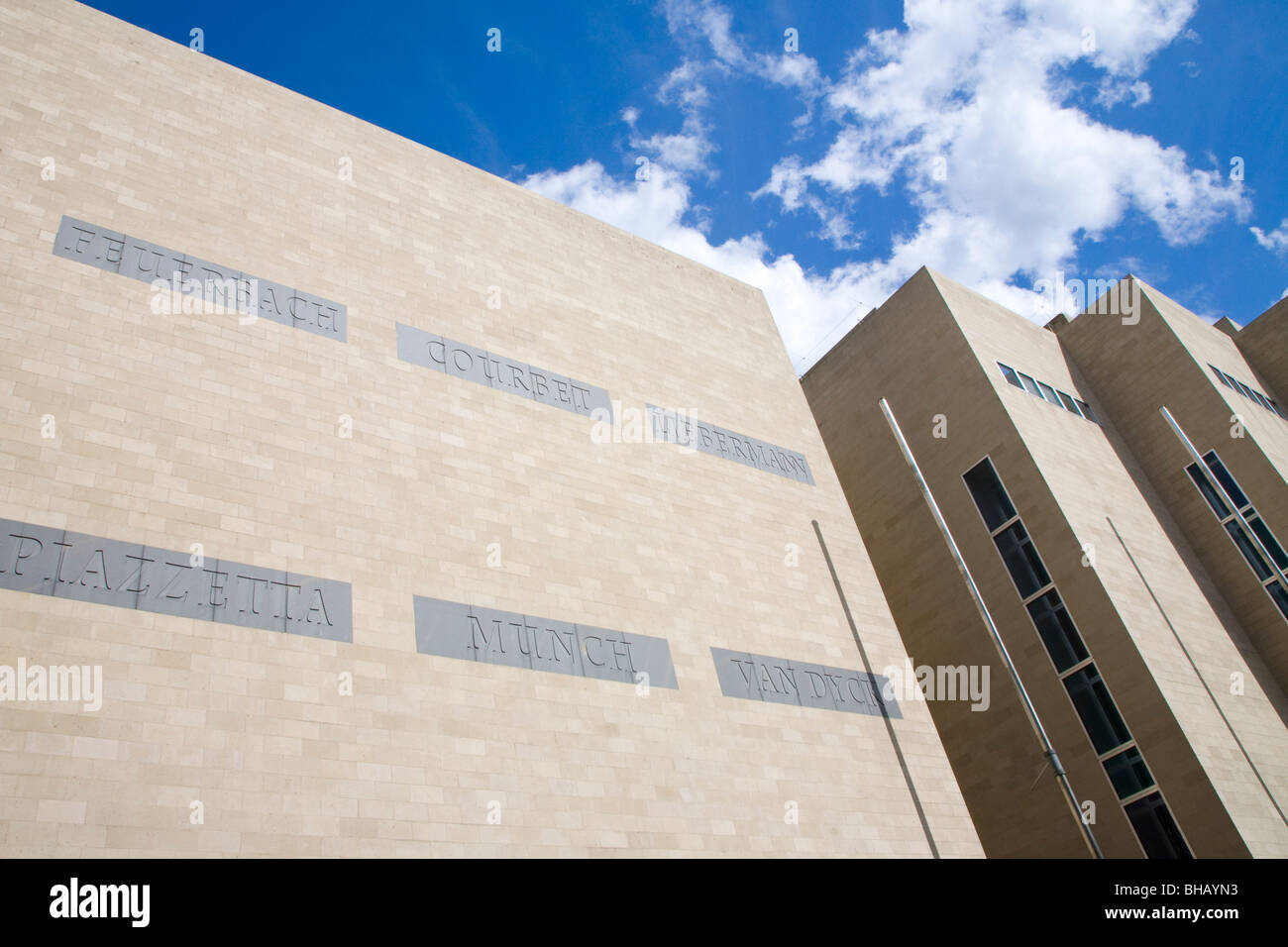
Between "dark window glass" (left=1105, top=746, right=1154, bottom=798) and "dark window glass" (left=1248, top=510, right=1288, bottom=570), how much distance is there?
828 centimetres

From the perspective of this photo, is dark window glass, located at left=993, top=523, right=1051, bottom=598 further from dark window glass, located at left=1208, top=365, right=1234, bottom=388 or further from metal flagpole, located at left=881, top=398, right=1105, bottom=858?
dark window glass, located at left=1208, top=365, right=1234, bottom=388

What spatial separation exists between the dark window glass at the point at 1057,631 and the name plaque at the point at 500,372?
1178 centimetres

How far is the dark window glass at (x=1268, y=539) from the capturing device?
23703 mm

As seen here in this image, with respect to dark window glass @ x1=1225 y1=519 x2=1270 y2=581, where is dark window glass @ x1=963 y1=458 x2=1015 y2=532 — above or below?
above

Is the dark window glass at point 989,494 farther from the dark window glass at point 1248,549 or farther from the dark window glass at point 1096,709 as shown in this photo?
the dark window glass at point 1248,549

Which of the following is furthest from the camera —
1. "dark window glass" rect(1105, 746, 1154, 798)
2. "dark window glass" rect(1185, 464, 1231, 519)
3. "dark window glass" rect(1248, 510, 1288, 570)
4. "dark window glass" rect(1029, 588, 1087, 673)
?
"dark window glass" rect(1185, 464, 1231, 519)

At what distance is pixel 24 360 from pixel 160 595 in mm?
3529

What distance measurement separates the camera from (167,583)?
426 inches

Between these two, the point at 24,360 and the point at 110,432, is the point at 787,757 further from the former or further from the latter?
the point at 24,360

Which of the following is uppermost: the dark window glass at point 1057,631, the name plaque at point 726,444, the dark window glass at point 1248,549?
the name plaque at point 726,444

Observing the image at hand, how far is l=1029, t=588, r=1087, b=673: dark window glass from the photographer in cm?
2097

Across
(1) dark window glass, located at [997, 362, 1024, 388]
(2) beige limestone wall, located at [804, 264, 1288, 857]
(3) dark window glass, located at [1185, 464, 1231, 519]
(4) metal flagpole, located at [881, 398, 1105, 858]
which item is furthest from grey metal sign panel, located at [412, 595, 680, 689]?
(3) dark window glass, located at [1185, 464, 1231, 519]

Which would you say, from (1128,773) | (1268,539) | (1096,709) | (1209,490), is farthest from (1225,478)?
(1128,773)

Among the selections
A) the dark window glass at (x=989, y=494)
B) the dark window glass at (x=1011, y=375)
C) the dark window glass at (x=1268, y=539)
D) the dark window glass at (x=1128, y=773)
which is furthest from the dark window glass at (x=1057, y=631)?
the dark window glass at (x=1268, y=539)
